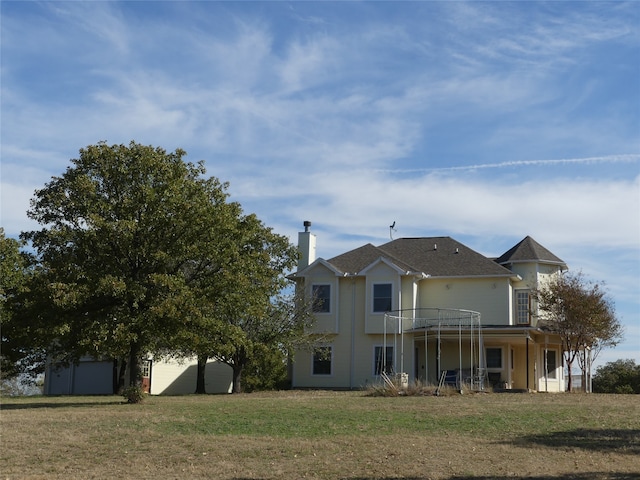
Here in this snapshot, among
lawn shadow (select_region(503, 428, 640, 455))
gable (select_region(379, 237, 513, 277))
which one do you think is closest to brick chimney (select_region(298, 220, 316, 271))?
gable (select_region(379, 237, 513, 277))

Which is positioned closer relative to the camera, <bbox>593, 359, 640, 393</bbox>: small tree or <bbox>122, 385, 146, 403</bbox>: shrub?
<bbox>122, 385, 146, 403</bbox>: shrub

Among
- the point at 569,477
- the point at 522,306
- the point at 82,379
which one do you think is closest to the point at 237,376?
the point at 82,379

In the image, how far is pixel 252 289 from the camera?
26953 mm

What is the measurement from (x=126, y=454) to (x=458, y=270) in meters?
25.5

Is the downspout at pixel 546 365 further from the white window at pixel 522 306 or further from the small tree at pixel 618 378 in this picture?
the small tree at pixel 618 378

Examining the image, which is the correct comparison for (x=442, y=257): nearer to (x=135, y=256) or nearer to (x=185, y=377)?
(x=185, y=377)

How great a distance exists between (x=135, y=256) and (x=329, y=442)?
38.0 feet

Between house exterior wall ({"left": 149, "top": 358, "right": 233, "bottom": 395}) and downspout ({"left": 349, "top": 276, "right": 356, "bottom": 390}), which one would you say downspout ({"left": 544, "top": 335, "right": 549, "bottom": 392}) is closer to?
downspout ({"left": 349, "top": 276, "right": 356, "bottom": 390})

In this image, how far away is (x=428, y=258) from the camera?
40.1m

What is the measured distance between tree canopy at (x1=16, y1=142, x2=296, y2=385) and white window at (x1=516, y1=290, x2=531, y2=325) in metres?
16.8

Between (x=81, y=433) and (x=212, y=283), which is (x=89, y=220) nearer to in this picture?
(x=212, y=283)

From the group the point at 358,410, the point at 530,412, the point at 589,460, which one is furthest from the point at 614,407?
the point at 589,460

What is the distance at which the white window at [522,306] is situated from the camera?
38.3 metres

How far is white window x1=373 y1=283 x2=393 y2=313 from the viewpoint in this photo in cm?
3800
